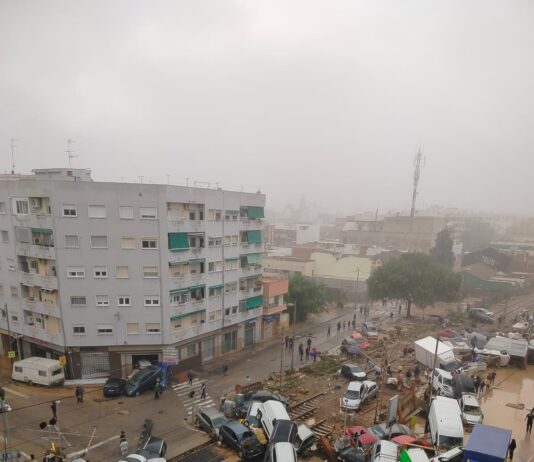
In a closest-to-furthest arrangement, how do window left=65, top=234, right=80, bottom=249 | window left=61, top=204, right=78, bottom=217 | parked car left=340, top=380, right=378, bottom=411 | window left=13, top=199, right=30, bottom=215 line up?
parked car left=340, top=380, right=378, bottom=411
window left=61, top=204, right=78, bottom=217
window left=65, top=234, right=80, bottom=249
window left=13, top=199, right=30, bottom=215

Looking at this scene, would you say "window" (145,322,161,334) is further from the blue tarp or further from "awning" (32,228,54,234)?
the blue tarp

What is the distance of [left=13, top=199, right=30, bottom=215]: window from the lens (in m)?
28.6

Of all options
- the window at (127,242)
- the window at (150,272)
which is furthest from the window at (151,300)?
the window at (127,242)

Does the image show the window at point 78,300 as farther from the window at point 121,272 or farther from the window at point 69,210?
the window at point 69,210

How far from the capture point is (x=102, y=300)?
28.5m

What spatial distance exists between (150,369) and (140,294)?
17.7 ft

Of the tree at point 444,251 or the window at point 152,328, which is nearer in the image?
the window at point 152,328

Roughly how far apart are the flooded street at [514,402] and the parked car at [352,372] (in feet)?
25.4

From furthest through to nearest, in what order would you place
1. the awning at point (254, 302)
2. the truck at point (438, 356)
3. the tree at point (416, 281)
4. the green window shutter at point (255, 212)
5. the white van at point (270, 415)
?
the tree at point (416, 281), the awning at point (254, 302), the green window shutter at point (255, 212), the truck at point (438, 356), the white van at point (270, 415)

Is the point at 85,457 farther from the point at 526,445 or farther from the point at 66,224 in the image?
the point at 526,445

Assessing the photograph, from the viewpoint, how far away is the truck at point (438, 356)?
2919 cm

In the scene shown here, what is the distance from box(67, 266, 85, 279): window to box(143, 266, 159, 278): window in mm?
4296

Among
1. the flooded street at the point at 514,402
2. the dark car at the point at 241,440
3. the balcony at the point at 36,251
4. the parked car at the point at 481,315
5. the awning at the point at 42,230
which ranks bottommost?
the parked car at the point at 481,315

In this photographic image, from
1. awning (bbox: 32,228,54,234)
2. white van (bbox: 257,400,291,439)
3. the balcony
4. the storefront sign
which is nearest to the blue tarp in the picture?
white van (bbox: 257,400,291,439)
